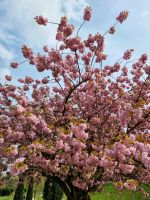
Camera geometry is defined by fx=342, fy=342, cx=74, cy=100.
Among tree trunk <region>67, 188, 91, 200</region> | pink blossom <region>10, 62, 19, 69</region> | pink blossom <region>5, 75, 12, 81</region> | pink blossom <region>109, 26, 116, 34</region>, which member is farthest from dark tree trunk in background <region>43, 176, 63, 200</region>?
pink blossom <region>109, 26, 116, 34</region>

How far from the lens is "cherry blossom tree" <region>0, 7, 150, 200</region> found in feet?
27.6

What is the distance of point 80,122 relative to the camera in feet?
28.7

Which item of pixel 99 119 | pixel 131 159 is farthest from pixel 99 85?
pixel 131 159

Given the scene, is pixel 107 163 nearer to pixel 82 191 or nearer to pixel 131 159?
pixel 131 159

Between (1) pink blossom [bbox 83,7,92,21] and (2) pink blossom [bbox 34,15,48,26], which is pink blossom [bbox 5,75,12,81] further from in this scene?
(1) pink blossom [bbox 83,7,92,21]

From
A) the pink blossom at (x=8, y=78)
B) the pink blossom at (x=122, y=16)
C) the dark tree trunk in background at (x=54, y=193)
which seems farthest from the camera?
the dark tree trunk in background at (x=54, y=193)

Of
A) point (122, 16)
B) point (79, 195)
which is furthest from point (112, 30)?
point (79, 195)

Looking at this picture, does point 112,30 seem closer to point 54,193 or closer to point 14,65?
point 14,65

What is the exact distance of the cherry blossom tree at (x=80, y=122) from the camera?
27.6 ft

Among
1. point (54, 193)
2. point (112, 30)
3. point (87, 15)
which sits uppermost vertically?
point (87, 15)

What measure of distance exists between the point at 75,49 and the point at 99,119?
2.67m

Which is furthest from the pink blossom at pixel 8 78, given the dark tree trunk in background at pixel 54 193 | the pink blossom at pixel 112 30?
the dark tree trunk in background at pixel 54 193

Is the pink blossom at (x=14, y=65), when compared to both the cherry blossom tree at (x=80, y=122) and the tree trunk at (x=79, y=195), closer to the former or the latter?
the cherry blossom tree at (x=80, y=122)

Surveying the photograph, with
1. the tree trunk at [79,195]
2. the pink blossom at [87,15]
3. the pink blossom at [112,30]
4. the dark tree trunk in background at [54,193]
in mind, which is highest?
the pink blossom at [87,15]
